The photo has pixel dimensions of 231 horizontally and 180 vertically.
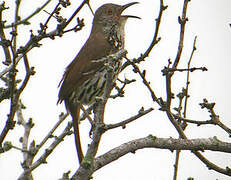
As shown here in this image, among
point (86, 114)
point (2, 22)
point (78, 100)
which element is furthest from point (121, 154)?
point (78, 100)

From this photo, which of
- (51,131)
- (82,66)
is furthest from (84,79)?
(51,131)

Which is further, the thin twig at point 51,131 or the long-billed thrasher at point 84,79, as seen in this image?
the long-billed thrasher at point 84,79

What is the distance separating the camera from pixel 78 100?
523 centimetres

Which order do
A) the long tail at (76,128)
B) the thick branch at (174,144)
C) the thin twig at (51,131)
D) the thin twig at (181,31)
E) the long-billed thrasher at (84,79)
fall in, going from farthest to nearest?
the long-billed thrasher at (84,79)
the long tail at (76,128)
the thin twig at (51,131)
the thin twig at (181,31)
the thick branch at (174,144)

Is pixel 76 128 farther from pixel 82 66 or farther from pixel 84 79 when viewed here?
pixel 82 66

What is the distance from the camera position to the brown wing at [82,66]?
519 centimetres

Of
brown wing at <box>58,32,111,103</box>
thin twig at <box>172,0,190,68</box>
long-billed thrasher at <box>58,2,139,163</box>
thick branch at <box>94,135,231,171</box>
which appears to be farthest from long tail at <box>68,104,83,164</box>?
thin twig at <box>172,0,190,68</box>

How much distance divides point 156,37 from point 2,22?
1332mm

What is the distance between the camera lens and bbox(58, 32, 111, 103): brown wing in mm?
5191

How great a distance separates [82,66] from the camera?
17.7 ft

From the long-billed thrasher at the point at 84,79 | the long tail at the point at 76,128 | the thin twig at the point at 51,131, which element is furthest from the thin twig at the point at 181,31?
the long tail at the point at 76,128

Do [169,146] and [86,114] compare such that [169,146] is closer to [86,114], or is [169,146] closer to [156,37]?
[156,37]

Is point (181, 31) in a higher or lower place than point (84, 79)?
lower

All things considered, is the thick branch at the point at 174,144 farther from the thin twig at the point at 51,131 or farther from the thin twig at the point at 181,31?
the thin twig at the point at 51,131
